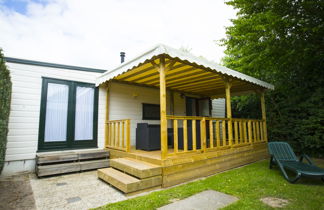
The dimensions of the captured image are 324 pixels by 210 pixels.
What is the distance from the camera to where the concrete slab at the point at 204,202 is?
2.61 metres

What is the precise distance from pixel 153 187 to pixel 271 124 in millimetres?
5999

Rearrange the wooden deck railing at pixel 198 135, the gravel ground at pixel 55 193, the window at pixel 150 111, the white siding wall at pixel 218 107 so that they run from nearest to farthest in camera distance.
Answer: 1. the gravel ground at pixel 55 193
2. the wooden deck railing at pixel 198 135
3. the window at pixel 150 111
4. the white siding wall at pixel 218 107

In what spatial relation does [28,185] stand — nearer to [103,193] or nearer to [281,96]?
[103,193]

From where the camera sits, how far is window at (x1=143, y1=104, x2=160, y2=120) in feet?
23.3

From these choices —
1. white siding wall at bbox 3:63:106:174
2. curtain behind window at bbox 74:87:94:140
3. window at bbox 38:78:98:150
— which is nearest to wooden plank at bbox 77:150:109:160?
window at bbox 38:78:98:150

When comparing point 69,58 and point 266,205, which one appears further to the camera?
point 69,58

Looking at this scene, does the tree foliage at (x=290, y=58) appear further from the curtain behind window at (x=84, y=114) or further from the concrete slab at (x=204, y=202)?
the curtain behind window at (x=84, y=114)

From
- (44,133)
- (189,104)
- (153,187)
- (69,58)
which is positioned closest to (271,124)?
(189,104)

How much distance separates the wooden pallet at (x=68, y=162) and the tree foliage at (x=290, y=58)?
5778 millimetres

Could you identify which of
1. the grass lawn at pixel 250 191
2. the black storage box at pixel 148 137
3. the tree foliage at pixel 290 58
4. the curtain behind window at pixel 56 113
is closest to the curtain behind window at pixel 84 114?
the curtain behind window at pixel 56 113

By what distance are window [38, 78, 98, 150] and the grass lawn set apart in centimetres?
330

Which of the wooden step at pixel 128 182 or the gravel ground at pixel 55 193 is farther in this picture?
the wooden step at pixel 128 182

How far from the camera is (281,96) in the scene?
7.17 metres

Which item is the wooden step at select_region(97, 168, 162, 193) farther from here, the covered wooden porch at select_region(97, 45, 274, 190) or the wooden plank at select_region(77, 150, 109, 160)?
the wooden plank at select_region(77, 150, 109, 160)
